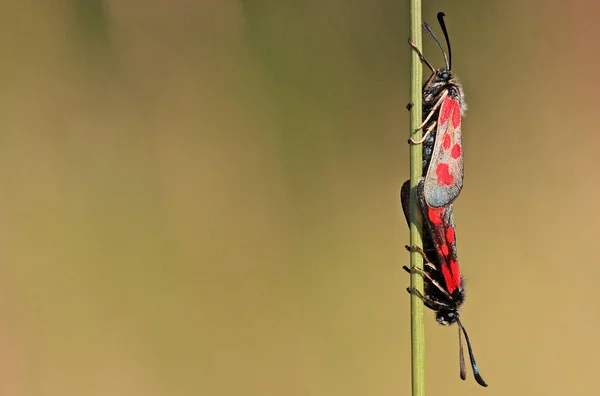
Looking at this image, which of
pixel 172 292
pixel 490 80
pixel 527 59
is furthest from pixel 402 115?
pixel 172 292

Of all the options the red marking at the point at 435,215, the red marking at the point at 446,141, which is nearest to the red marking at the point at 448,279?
the red marking at the point at 435,215

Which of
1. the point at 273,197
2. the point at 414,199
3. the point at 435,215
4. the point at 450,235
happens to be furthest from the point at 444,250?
the point at 273,197

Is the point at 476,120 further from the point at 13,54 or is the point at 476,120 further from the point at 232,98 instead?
the point at 13,54

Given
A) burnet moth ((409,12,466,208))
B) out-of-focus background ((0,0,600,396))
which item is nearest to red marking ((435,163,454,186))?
burnet moth ((409,12,466,208))

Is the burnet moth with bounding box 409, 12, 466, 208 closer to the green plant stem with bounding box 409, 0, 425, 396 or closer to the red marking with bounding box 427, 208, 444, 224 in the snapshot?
the red marking with bounding box 427, 208, 444, 224

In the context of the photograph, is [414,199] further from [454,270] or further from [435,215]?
[454,270]

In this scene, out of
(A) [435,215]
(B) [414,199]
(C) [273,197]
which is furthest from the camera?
(C) [273,197]

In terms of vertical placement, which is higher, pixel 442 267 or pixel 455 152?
pixel 455 152

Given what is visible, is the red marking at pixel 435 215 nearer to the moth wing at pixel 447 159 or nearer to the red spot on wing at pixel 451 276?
the moth wing at pixel 447 159
